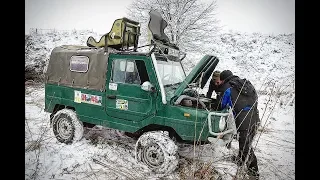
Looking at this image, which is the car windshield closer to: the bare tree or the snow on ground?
the snow on ground

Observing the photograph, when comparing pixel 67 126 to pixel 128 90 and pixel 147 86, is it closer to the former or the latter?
pixel 128 90

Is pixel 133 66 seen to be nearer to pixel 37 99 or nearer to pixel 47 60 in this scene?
pixel 47 60

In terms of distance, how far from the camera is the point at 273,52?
5.04 metres

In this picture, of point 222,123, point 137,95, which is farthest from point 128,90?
point 222,123

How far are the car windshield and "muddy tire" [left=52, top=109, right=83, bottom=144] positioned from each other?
70.3 inches

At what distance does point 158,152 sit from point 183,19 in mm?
3673

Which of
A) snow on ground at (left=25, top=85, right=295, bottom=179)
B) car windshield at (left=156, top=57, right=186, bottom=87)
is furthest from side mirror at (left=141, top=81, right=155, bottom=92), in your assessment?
snow on ground at (left=25, top=85, right=295, bottom=179)

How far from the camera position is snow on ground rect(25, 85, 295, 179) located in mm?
3139

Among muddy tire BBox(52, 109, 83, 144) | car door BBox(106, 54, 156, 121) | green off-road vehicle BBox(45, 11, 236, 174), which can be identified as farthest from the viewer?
muddy tire BBox(52, 109, 83, 144)

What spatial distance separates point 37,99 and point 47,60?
165 centimetres

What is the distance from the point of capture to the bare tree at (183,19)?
492 centimetres

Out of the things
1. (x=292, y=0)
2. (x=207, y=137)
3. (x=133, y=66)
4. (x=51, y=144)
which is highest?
(x=292, y=0)
